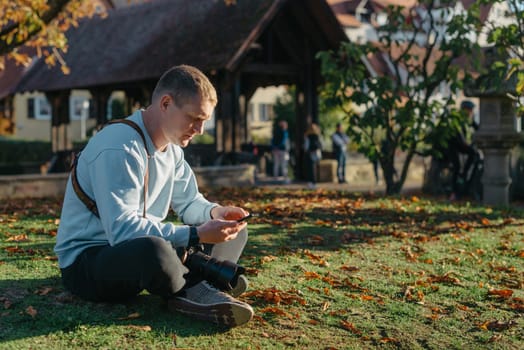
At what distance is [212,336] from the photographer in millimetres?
4094

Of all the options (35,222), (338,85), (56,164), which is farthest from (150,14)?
(35,222)

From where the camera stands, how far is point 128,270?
4.02m

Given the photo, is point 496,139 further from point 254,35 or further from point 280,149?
point 280,149

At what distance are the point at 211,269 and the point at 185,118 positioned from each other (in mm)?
909

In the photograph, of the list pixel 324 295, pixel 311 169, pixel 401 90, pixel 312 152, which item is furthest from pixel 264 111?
pixel 324 295

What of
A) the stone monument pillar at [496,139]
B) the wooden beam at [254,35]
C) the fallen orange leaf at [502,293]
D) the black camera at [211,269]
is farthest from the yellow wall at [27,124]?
the black camera at [211,269]

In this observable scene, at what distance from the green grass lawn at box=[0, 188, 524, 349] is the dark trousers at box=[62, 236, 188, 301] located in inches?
6.1

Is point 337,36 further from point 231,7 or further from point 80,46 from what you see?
point 80,46

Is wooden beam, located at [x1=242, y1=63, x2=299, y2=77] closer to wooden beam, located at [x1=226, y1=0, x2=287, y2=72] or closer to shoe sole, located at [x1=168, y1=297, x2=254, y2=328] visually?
wooden beam, located at [x1=226, y1=0, x2=287, y2=72]

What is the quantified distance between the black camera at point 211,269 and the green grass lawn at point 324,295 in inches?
10.4

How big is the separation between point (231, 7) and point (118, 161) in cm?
1731

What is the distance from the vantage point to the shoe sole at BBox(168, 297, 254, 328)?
412 centimetres

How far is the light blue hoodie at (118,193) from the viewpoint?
3912 millimetres

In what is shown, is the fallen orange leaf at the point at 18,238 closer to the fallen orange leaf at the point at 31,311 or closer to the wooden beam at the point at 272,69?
the fallen orange leaf at the point at 31,311
